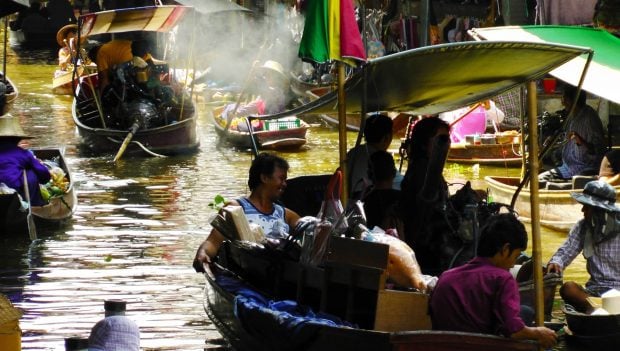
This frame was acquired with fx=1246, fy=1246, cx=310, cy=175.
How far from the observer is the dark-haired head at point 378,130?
862 cm

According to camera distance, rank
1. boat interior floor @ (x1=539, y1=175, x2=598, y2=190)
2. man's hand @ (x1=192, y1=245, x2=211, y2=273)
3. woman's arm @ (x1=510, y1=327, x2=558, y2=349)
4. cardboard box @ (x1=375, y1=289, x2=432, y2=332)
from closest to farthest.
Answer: woman's arm @ (x1=510, y1=327, x2=558, y2=349) < cardboard box @ (x1=375, y1=289, x2=432, y2=332) < man's hand @ (x1=192, y1=245, x2=211, y2=273) < boat interior floor @ (x1=539, y1=175, x2=598, y2=190)

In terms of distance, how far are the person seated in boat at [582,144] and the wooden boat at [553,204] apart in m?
0.41

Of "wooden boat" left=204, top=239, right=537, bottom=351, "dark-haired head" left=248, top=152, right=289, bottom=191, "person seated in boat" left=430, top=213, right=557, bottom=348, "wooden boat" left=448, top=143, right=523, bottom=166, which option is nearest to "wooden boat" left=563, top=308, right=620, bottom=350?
→ "wooden boat" left=204, top=239, right=537, bottom=351

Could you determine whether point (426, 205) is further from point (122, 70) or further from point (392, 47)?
point (392, 47)

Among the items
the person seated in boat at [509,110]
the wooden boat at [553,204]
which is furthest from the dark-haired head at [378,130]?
the person seated in boat at [509,110]

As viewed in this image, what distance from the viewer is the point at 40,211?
1270 cm

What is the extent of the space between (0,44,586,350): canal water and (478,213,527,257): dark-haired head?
3.06 meters

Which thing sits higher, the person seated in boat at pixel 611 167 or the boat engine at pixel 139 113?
the person seated in boat at pixel 611 167

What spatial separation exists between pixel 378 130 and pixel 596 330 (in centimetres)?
201

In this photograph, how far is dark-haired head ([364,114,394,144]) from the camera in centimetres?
862

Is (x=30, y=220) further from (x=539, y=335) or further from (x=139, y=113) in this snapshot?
(x=539, y=335)

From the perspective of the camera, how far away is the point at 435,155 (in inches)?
314

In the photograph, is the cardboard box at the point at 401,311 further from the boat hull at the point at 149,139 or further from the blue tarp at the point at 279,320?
the boat hull at the point at 149,139

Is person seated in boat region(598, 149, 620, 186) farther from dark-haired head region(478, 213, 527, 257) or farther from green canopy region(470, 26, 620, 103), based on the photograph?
dark-haired head region(478, 213, 527, 257)
